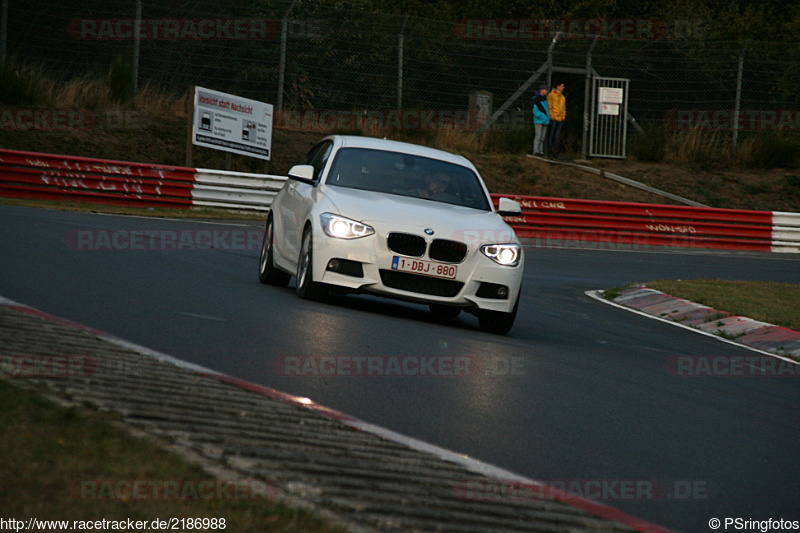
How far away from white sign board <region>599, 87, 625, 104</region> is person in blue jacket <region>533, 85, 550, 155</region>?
1623 millimetres

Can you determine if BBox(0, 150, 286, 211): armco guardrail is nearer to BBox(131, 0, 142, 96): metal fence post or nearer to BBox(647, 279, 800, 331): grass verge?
BBox(131, 0, 142, 96): metal fence post

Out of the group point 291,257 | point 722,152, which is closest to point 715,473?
point 291,257

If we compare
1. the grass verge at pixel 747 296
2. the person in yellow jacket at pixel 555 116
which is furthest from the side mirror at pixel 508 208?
the person in yellow jacket at pixel 555 116

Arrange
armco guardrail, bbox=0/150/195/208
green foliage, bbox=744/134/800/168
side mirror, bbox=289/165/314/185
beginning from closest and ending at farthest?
side mirror, bbox=289/165/314/185, armco guardrail, bbox=0/150/195/208, green foliage, bbox=744/134/800/168

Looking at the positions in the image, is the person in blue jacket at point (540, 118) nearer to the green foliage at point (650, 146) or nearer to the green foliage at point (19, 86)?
the green foliage at point (650, 146)

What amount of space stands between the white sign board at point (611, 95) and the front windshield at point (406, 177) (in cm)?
2164

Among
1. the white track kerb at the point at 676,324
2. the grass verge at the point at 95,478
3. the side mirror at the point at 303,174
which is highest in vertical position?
the side mirror at the point at 303,174

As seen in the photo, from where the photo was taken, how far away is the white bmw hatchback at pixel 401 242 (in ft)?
32.9

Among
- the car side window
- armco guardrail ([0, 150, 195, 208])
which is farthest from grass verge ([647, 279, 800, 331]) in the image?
armco guardrail ([0, 150, 195, 208])

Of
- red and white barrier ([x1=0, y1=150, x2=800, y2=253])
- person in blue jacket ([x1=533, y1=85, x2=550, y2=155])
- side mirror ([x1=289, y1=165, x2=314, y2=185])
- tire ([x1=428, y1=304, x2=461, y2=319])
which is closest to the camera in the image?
side mirror ([x1=289, y1=165, x2=314, y2=185])

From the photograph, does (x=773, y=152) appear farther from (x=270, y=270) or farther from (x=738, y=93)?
(x=270, y=270)

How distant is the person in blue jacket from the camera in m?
31.5

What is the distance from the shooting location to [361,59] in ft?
94.8

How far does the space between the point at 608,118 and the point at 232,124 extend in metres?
12.1
